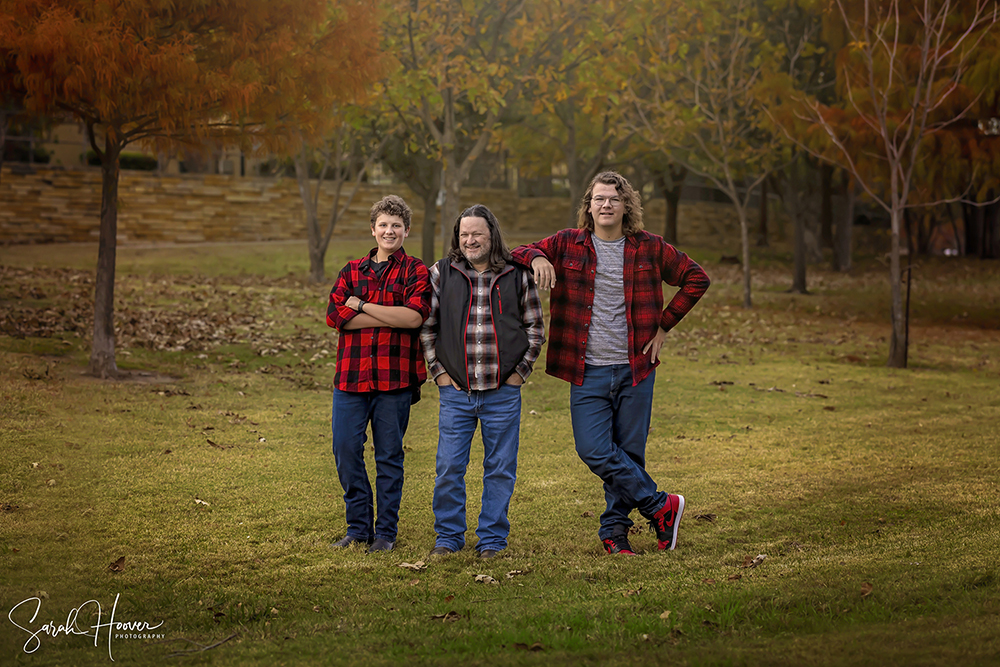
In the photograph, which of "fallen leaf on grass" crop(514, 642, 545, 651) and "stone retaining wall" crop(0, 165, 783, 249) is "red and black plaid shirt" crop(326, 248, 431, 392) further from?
"stone retaining wall" crop(0, 165, 783, 249)

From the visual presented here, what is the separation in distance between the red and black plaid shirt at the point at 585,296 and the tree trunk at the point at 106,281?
6.97 meters

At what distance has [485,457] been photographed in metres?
5.11

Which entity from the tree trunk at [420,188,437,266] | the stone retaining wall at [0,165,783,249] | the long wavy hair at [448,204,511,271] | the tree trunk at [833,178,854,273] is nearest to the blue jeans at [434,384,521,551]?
the long wavy hair at [448,204,511,271]

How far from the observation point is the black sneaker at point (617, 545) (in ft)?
17.1

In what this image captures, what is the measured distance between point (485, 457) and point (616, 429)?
2.40 feet

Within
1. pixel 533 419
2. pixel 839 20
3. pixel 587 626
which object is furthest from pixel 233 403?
pixel 839 20

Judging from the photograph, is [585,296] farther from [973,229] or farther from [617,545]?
[973,229]

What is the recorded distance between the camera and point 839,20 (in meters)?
17.8

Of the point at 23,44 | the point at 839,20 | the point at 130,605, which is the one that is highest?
the point at 839,20

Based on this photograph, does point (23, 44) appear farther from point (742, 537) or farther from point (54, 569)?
point (742, 537)

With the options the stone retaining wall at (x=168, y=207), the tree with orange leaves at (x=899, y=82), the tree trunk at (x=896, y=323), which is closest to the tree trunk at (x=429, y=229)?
the stone retaining wall at (x=168, y=207)

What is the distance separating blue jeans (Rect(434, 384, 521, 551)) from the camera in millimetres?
5012

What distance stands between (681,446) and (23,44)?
22.7 ft

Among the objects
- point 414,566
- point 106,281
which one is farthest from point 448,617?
point 106,281
